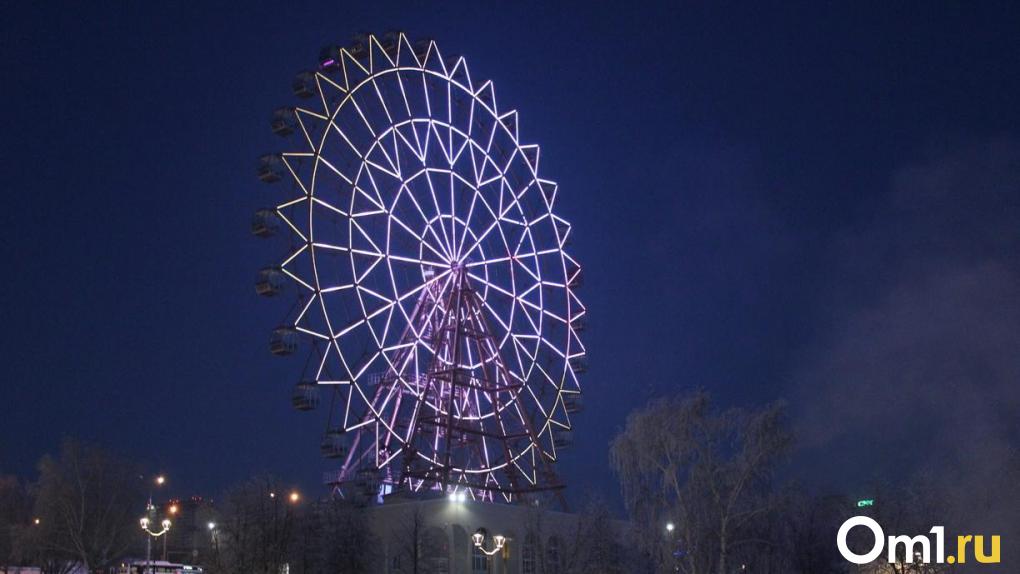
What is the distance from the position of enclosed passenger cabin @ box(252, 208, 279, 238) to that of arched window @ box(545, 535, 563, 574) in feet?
79.8

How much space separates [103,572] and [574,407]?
29822mm

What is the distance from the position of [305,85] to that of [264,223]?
6.40 meters

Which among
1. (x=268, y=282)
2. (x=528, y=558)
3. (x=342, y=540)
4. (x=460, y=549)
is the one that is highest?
(x=268, y=282)

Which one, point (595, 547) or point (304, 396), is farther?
point (595, 547)

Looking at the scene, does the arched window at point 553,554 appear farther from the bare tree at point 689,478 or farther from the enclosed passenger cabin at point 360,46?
the enclosed passenger cabin at point 360,46

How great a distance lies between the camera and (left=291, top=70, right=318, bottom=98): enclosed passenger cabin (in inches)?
1502

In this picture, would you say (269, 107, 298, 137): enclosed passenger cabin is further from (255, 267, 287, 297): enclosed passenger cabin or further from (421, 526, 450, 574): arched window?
(421, 526, 450, 574): arched window

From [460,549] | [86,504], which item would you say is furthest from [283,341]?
[86,504]

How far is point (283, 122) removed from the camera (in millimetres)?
37000

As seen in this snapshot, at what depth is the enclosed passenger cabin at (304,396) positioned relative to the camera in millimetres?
36688

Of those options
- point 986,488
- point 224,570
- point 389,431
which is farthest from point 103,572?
point 986,488

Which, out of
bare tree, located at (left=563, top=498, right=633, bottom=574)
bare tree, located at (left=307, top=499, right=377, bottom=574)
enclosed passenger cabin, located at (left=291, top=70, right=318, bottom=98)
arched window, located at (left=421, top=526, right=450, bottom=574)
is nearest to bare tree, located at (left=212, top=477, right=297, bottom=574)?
bare tree, located at (left=307, top=499, right=377, bottom=574)

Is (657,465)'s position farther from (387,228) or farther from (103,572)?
(103,572)

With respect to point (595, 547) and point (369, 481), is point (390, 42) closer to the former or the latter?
point (369, 481)
